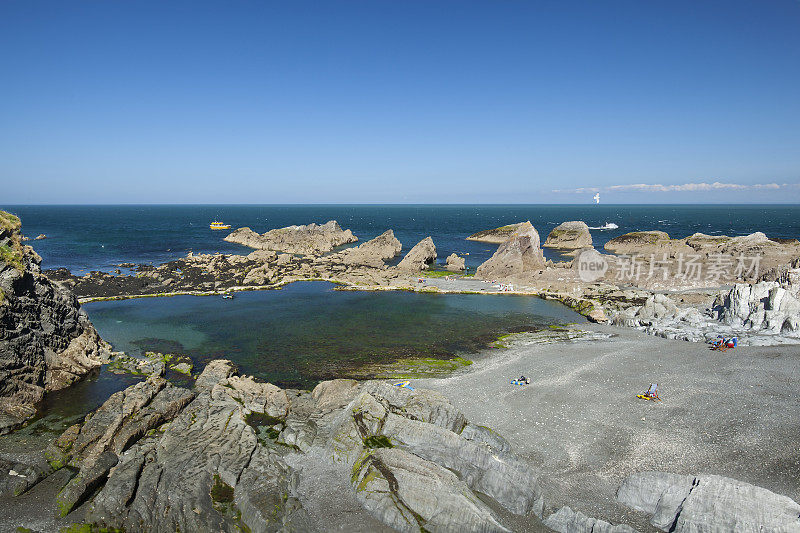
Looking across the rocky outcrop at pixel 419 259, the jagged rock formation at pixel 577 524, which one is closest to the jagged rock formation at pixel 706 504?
the jagged rock formation at pixel 577 524

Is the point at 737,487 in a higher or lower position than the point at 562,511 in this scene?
higher

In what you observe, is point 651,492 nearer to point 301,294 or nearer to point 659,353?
point 659,353

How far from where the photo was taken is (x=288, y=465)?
19.8m

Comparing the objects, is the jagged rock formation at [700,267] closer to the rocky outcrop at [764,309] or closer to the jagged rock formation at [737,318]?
the jagged rock formation at [737,318]

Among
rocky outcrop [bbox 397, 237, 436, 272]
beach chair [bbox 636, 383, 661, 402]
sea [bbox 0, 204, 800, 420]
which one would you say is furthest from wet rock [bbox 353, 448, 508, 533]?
rocky outcrop [bbox 397, 237, 436, 272]

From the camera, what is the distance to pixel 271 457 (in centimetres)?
1994

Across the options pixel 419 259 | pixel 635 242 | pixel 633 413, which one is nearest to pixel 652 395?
pixel 633 413

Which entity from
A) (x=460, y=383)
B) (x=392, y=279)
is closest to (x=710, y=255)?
(x=392, y=279)

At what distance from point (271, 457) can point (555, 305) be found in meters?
41.6

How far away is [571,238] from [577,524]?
3997 inches

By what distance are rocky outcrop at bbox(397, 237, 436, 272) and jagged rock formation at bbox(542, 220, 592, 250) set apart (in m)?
45.3

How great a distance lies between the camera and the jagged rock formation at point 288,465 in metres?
16.5

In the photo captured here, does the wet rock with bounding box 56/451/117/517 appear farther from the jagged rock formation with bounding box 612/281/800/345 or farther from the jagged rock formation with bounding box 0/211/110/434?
the jagged rock formation with bounding box 612/281/800/345

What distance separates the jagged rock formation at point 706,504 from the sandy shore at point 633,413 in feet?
Result: 2.76
